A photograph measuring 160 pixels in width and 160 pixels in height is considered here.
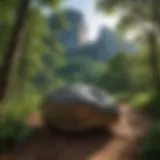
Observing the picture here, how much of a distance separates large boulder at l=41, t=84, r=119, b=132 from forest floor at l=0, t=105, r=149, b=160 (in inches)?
8.5

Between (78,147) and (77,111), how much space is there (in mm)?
596

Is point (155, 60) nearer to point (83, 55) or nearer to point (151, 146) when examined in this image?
point (83, 55)

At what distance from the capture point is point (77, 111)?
5.78m

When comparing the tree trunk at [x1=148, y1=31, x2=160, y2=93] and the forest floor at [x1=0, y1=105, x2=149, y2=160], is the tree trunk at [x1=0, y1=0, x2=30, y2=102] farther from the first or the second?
the tree trunk at [x1=148, y1=31, x2=160, y2=93]

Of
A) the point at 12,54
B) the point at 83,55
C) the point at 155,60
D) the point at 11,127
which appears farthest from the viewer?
the point at 83,55

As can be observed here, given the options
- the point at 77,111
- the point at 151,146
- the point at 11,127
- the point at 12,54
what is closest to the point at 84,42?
the point at 12,54

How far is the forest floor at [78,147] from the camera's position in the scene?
5094mm

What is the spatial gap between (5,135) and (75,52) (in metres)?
8.56

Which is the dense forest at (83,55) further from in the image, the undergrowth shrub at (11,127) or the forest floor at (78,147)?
the forest floor at (78,147)

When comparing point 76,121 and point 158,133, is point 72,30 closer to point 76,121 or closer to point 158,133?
point 76,121

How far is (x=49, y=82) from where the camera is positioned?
1288 cm

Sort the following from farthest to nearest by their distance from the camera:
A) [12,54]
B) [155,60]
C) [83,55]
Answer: [83,55] → [155,60] → [12,54]

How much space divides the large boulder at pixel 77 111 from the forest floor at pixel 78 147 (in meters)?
0.22

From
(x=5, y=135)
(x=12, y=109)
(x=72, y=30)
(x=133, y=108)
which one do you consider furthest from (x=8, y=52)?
(x=72, y=30)
